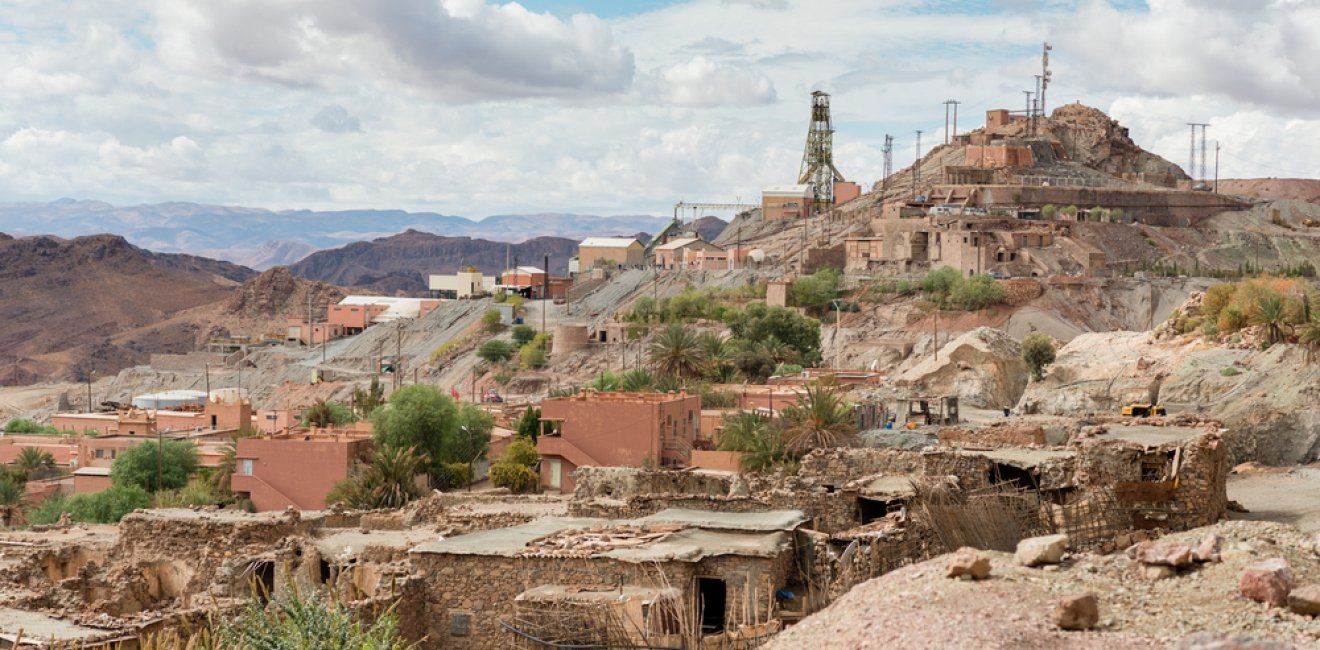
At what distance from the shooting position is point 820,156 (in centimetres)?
8594

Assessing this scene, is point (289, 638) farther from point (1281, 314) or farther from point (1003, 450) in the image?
point (1281, 314)

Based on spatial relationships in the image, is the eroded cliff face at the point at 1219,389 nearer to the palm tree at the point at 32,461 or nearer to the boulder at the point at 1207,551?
the boulder at the point at 1207,551

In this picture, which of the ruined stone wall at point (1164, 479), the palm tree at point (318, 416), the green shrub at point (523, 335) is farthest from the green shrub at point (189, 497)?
the green shrub at point (523, 335)

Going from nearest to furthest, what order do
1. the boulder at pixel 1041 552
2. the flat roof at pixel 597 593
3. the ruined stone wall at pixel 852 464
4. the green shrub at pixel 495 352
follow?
the boulder at pixel 1041 552
the flat roof at pixel 597 593
the ruined stone wall at pixel 852 464
the green shrub at pixel 495 352

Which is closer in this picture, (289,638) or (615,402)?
(289,638)

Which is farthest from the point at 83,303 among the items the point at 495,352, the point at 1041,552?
the point at 1041,552

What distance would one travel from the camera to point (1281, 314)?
25609 millimetres

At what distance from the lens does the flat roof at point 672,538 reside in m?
12.8

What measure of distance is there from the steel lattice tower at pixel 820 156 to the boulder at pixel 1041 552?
75.2 m

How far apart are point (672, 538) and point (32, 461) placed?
95.8 feet

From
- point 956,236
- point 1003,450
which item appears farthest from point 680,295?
point 1003,450

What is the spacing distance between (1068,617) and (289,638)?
16.3 feet

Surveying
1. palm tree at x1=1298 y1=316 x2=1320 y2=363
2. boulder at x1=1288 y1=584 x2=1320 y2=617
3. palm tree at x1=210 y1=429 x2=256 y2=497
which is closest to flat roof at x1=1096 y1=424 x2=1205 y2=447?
palm tree at x1=1298 y1=316 x2=1320 y2=363

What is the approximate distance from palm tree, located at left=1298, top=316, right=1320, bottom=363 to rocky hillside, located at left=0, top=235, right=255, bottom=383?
88614 mm
